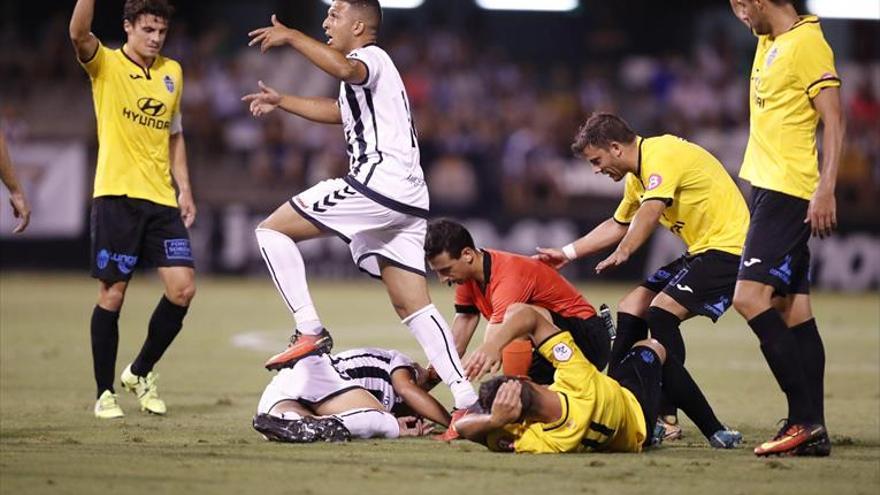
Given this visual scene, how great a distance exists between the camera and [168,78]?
29.7ft

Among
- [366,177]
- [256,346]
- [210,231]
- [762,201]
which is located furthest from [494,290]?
[210,231]

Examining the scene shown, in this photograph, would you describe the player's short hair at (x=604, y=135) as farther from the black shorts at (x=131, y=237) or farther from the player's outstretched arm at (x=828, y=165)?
the black shorts at (x=131, y=237)

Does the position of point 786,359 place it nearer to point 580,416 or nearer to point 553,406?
point 580,416

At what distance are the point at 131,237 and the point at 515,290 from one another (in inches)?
111

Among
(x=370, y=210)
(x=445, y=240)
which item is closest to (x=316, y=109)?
(x=370, y=210)

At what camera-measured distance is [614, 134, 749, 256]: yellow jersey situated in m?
7.73

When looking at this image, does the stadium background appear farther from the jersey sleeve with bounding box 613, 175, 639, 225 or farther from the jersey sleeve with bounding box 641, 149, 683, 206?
the jersey sleeve with bounding box 641, 149, 683, 206

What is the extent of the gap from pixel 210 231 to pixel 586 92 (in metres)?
7.82

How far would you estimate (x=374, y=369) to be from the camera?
309 inches

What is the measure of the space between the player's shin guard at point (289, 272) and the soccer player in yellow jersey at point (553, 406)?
973 millimetres

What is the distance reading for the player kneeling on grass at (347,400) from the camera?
7332mm

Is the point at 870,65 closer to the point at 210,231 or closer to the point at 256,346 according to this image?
the point at 210,231

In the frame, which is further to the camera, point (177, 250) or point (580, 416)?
point (177, 250)

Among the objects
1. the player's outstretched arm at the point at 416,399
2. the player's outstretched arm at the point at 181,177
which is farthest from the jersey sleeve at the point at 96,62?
the player's outstretched arm at the point at 416,399
